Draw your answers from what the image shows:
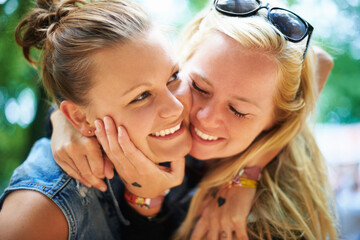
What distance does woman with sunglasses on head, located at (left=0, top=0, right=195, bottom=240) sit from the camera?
4.34 feet

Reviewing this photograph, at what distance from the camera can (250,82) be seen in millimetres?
1492

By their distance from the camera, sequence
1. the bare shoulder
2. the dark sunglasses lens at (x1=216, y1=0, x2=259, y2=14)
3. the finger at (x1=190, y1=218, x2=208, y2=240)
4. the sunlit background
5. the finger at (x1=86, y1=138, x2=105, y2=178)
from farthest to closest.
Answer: the sunlit background, the finger at (x1=190, y1=218, x2=208, y2=240), the dark sunglasses lens at (x1=216, y1=0, x2=259, y2=14), the finger at (x1=86, y1=138, x2=105, y2=178), the bare shoulder

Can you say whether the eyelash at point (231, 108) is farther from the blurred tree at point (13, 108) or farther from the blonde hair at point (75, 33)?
the blurred tree at point (13, 108)

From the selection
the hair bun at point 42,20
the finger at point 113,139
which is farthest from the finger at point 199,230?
the hair bun at point 42,20

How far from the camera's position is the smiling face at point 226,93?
150 cm

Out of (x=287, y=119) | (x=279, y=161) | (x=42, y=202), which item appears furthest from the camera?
(x=279, y=161)

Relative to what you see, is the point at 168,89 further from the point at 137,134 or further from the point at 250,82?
the point at 250,82

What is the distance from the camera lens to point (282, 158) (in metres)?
1.96

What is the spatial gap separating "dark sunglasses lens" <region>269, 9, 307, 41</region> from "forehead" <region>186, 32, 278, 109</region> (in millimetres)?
172

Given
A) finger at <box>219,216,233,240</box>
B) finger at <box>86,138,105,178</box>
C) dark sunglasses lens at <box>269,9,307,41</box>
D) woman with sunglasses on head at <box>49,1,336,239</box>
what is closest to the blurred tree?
finger at <box>86,138,105,178</box>

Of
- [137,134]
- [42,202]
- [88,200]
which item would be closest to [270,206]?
[137,134]

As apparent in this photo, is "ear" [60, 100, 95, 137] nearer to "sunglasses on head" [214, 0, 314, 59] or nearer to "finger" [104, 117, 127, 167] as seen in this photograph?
"finger" [104, 117, 127, 167]

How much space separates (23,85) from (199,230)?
184 centimetres

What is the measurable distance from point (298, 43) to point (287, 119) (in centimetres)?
45
